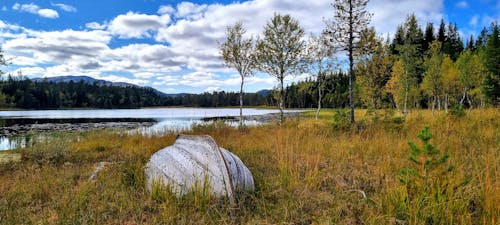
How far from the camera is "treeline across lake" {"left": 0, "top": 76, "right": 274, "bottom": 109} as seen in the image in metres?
97.7

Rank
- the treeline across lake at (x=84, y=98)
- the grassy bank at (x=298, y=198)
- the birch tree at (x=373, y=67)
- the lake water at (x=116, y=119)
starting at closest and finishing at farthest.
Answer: the grassy bank at (x=298, y=198) → the birch tree at (x=373, y=67) → the lake water at (x=116, y=119) → the treeline across lake at (x=84, y=98)

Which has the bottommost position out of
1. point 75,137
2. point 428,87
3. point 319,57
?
point 75,137

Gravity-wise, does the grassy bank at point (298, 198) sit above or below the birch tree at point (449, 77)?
below

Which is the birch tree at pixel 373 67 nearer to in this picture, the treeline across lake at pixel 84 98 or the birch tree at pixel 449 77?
the birch tree at pixel 449 77

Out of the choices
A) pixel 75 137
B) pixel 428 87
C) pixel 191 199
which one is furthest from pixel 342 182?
pixel 428 87

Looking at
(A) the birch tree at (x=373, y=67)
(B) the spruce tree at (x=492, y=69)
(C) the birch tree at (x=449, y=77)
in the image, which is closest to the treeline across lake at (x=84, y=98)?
(C) the birch tree at (x=449, y=77)

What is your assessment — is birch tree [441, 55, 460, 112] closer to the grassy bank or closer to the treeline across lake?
the grassy bank

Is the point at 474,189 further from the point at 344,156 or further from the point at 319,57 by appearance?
the point at 319,57

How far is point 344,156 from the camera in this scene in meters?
5.98

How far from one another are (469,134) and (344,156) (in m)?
4.06

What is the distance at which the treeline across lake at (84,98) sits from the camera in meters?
97.7

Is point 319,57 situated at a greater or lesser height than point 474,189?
greater

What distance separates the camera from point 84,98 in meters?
114

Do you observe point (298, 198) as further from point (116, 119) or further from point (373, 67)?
point (116, 119)
